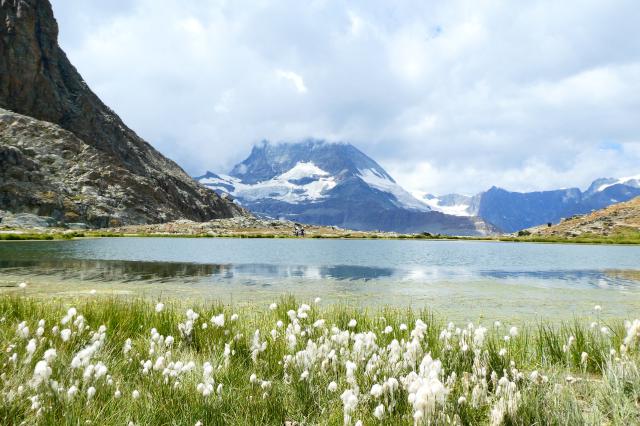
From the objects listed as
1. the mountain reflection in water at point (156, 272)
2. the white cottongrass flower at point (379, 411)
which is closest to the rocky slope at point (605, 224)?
the mountain reflection in water at point (156, 272)

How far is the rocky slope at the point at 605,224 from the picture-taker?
126 metres

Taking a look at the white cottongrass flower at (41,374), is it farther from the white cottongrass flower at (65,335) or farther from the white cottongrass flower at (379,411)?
the white cottongrass flower at (379,411)

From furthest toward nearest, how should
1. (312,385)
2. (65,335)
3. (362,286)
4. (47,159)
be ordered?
(47,159) < (362,286) < (65,335) < (312,385)

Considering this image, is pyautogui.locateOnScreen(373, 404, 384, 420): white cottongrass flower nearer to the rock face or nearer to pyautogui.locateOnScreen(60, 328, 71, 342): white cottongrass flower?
pyautogui.locateOnScreen(60, 328, 71, 342): white cottongrass flower

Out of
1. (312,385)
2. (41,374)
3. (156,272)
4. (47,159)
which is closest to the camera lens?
(41,374)

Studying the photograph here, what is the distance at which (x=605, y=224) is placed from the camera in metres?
132

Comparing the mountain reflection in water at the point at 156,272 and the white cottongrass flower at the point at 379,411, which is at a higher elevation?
the white cottongrass flower at the point at 379,411

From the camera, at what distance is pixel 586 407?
7109mm

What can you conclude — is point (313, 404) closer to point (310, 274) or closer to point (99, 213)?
point (310, 274)

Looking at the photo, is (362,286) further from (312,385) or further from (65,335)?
(65,335)

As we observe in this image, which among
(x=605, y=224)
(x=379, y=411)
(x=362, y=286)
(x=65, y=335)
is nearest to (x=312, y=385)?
(x=379, y=411)

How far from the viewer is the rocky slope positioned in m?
126

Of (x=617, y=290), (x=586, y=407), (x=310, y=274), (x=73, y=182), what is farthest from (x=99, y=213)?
(x=586, y=407)

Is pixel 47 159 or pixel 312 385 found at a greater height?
pixel 47 159
